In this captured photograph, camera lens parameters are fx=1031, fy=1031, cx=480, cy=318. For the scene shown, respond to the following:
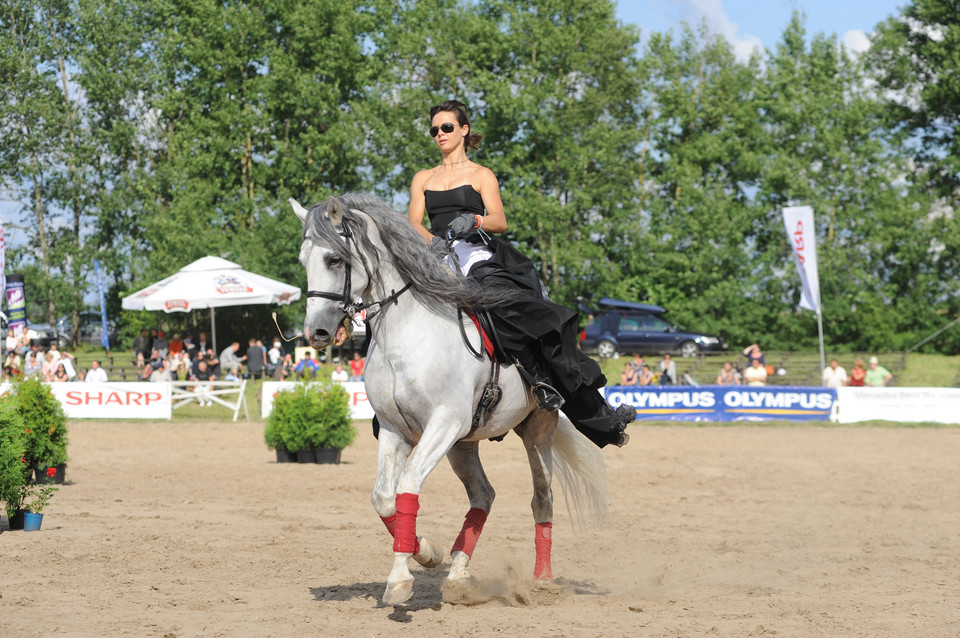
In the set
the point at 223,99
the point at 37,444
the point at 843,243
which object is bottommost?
the point at 37,444

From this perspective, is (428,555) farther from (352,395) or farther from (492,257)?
(352,395)

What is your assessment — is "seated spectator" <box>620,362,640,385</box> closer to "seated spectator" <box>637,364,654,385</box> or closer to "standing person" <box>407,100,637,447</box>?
"seated spectator" <box>637,364,654,385</box>

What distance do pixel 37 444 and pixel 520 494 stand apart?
575cm

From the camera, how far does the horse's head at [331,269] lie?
19.1 feet

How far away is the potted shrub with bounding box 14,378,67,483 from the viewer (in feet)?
36.7

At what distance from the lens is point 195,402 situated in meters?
24.7

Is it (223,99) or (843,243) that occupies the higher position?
(223,99)

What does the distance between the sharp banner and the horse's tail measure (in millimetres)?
16046

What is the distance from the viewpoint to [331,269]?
593cm

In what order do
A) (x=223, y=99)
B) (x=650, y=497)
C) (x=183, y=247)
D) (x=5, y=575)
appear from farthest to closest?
1. (x=223, y=99)
2. (x=183, y=247)
3. (x=650, y=497)
4. (x=5, y=575)

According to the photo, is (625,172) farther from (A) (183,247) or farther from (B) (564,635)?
(B) (564,635)

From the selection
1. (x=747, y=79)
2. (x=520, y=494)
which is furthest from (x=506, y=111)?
(x=520, y=494)

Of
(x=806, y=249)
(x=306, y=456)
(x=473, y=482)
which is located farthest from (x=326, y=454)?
(x=806, y=249)

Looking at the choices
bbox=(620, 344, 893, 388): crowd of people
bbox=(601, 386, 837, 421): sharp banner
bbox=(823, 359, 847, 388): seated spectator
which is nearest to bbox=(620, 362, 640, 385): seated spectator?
bbox=(620, 344, 893, 388): crowd of people
